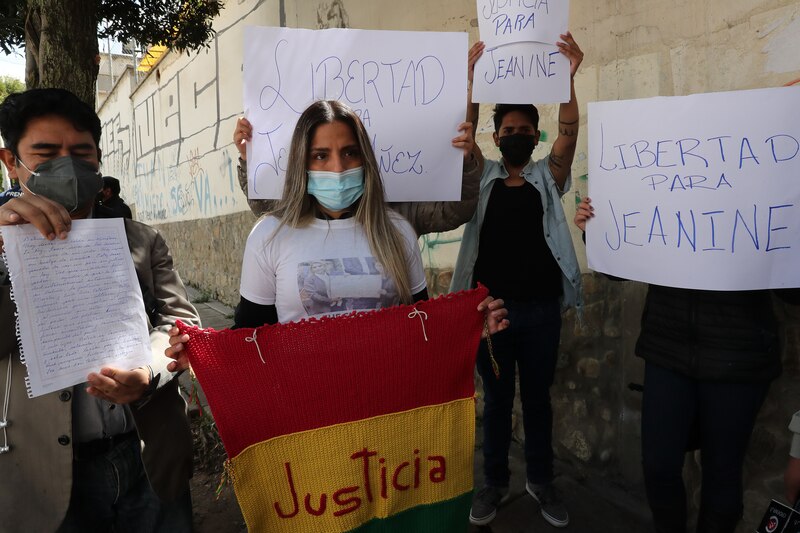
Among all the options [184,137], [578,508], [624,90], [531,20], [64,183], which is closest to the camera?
[64,183]

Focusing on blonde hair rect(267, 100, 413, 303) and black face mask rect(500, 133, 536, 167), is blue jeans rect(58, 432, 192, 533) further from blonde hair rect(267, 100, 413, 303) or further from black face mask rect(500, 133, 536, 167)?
black face mask rect(500, 133, 536, 167)

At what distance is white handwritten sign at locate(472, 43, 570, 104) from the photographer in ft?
6.57

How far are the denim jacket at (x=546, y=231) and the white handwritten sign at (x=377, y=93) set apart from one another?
523 mm

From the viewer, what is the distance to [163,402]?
1510 millimetres

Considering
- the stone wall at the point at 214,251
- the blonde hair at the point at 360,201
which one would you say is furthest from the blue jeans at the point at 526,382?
the stone wall at the point at 214,251

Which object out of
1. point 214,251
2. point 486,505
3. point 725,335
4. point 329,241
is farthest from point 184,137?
point 725,335

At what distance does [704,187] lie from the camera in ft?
5.31

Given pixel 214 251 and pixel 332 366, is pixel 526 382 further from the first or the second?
pixel 214 251

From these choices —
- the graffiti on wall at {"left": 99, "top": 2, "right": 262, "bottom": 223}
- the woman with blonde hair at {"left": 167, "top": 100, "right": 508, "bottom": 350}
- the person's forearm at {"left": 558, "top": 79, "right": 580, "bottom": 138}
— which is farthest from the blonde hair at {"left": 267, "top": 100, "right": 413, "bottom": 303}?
the graffiti on wall at {"left": 99, "top": 2, "right": 262, "bottom": 223}

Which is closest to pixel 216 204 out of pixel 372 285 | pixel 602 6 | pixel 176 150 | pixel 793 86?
pixel 176 150

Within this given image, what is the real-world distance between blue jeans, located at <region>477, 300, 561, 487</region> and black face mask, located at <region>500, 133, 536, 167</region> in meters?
0.64

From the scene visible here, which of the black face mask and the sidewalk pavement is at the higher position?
the black face mask

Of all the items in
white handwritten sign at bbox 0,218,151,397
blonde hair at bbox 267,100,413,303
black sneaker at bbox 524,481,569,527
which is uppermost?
blonde hair at bbox 267,100,413,303

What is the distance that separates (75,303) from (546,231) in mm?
1798
